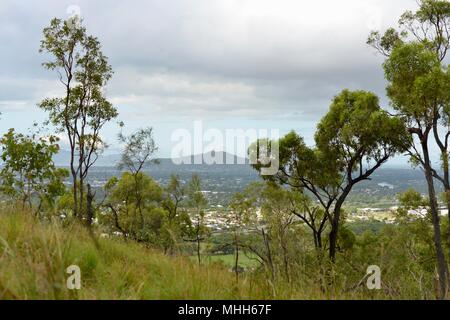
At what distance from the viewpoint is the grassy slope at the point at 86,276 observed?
4129mm

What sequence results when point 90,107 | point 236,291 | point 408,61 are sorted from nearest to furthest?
1. point 236,291
2. point 408,61
3. point 90,107

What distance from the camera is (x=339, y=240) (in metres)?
30.3

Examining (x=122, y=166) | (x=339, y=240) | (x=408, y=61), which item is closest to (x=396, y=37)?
(x=408, y=61)

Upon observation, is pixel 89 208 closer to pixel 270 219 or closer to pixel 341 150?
pixel 270 219

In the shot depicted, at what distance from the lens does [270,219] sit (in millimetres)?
20328

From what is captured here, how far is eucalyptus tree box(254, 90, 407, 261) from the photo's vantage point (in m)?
20.6

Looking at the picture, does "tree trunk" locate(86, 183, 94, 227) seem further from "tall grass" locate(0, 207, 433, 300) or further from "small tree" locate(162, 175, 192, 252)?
"small tree" locate(162, 175, 192, 252)

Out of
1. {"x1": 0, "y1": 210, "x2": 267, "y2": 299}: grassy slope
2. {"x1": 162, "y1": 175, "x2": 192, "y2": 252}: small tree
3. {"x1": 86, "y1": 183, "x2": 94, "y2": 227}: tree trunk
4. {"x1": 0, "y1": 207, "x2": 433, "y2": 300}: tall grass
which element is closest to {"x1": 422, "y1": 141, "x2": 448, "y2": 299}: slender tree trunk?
{"x1": 0, "y1": 207, "x2": 433, "y2": 300}: tall grass

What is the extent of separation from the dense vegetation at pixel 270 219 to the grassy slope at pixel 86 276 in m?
0.02

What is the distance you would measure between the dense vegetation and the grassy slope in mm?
24

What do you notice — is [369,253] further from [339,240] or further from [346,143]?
[346,143]

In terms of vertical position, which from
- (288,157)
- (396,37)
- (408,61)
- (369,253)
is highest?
(396,37)

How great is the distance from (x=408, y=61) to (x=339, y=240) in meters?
15.5

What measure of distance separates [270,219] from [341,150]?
6.37 metres
